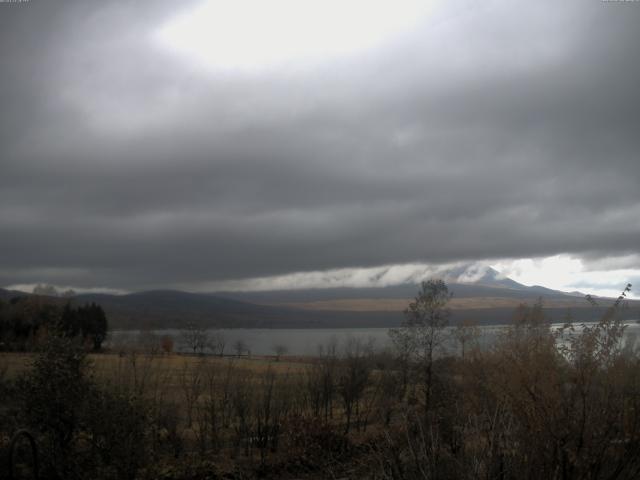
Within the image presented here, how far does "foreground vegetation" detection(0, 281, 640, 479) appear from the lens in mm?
7035

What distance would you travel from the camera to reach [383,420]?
25766 millimetres

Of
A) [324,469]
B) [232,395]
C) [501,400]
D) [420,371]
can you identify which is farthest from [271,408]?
[501,400]

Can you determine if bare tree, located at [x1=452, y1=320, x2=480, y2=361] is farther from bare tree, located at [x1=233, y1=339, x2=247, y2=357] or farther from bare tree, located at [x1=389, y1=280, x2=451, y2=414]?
bare tree, located at [x1=233, y1=339, x2=247, y2=357]

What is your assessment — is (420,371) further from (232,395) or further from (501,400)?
(501,400)

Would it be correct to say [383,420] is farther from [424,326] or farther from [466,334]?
[424,326]

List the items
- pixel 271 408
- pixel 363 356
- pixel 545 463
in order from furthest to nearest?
pixel 363 356, pixel 271 408, pixel 545 463

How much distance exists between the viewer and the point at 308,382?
2772 cm

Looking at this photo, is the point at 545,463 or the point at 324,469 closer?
the point at 545,463

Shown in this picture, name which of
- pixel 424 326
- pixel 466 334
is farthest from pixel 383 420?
pixel 424 326

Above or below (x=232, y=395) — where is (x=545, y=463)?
above

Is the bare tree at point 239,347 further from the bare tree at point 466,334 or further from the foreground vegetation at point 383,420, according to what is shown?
the foreground vegetation at point 383,420

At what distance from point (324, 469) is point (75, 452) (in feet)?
31.9

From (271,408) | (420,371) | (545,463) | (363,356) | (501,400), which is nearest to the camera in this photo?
(545,463)

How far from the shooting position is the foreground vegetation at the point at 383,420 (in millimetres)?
7035
